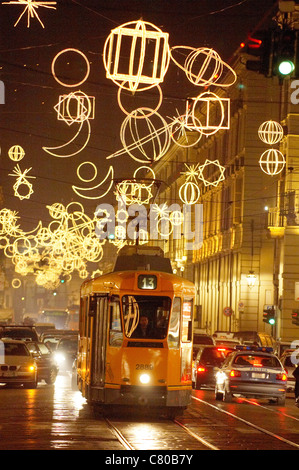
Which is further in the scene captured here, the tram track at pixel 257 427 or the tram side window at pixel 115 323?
the tram side window at pixel 115 323

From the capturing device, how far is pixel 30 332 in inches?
1613

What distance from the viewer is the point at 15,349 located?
3256cm

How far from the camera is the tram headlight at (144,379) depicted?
20922mm

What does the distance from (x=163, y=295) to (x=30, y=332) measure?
803 inches

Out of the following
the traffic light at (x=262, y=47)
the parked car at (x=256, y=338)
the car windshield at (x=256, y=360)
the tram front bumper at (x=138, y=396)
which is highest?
the traffic light at (x=262, y=47)

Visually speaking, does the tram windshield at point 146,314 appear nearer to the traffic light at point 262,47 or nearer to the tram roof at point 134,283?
the tram roof at point 134,283

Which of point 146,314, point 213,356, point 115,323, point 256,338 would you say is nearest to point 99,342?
point 115,323

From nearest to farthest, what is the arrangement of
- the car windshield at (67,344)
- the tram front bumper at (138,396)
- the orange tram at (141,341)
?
1. the tram front bumper at (138,396)
2. the orange tram at (141,341)
3. the car windshield at (67,344)

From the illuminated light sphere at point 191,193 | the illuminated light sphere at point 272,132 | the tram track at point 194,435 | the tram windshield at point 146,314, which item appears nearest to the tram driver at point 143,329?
the tram windshield at point 146,314

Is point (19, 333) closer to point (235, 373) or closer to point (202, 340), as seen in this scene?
point (202, 340)

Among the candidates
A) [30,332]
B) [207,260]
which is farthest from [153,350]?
[207,260]

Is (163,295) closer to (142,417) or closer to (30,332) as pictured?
(142,417)

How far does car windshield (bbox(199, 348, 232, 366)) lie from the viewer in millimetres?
34875

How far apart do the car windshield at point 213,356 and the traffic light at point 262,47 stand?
1839 centimetres
